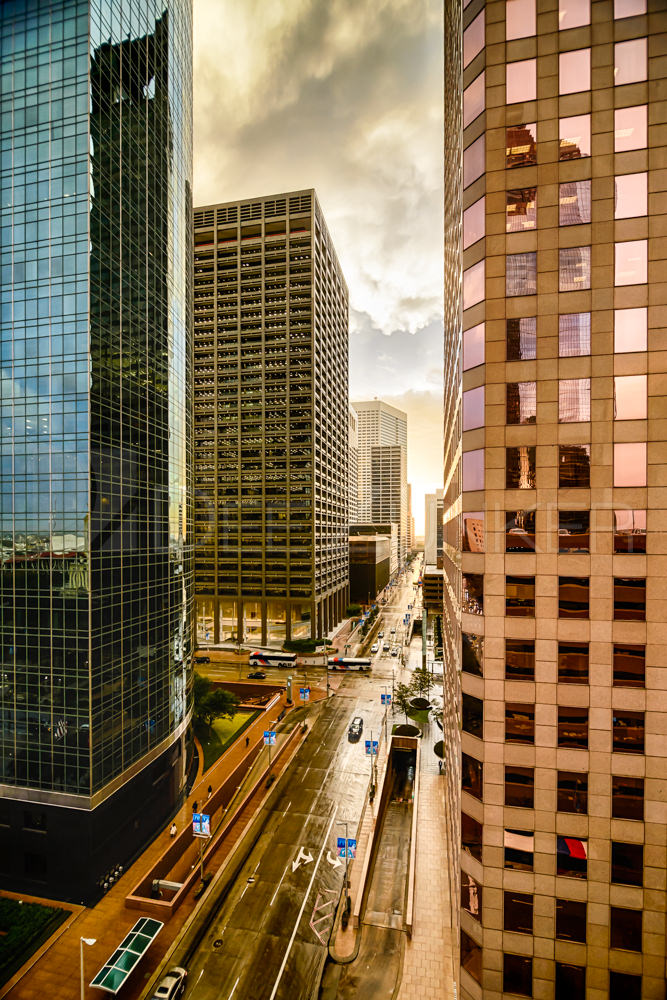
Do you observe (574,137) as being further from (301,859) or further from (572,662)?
(301,859)

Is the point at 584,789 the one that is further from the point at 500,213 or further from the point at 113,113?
the point at 113,113

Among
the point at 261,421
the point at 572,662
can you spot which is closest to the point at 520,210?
the point at 572,662

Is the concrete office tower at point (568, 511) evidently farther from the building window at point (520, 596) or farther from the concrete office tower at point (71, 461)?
the concrete office tower at point (71, 461)

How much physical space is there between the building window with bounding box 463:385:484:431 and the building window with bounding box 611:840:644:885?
19.7 m

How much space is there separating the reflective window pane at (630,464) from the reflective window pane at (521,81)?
1700 centimetres

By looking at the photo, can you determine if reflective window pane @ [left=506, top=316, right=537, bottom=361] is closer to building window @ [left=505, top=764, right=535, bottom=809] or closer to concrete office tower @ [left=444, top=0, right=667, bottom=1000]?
concrete office tower @ [left=444, top=0, right=667, bottom=1000]

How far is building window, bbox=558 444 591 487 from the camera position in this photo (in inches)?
803

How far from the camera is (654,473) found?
1975 centimetres

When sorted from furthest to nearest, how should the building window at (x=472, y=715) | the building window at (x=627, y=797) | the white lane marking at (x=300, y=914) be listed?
the white lane marking at (x=300, y=914) < the building window at (x=472, y=715) < the building window at (x=627, y=797)

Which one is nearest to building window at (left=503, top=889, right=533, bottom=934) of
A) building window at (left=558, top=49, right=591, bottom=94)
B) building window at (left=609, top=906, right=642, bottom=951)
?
building window at (left=609, top=906, right=642, bottom=951)

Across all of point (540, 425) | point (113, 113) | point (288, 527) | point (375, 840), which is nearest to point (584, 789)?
point (540, 425)

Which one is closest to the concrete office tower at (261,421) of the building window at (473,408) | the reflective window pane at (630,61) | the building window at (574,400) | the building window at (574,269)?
the building window at (473,408)

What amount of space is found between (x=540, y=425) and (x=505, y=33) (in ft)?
61.6

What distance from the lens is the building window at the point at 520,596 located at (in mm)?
20828
